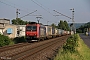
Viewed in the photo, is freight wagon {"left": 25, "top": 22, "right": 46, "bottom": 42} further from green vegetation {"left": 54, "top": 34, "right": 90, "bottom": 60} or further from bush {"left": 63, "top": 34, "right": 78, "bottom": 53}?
green vegetation {"left": 54, "top": 34, "right": 90, "bottom": 60}

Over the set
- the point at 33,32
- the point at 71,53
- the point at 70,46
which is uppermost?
the point at 33,32

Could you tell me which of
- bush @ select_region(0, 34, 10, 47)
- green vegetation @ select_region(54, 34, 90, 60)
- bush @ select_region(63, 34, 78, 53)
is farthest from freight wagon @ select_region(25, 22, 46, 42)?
green vegetation @ select_region(54, 34, 90, 60)

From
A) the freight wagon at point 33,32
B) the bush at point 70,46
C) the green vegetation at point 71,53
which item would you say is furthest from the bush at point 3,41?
the green vegetation at point 71,53

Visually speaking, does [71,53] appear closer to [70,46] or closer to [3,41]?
[70,46]

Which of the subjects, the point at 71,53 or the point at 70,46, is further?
the point at 70,46

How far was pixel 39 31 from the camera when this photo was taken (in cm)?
3397

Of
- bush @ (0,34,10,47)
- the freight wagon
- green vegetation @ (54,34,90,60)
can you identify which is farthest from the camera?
the freight wagon

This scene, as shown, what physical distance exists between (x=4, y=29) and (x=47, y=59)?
31.6m

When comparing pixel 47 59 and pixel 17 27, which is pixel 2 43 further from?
pixel 17 27

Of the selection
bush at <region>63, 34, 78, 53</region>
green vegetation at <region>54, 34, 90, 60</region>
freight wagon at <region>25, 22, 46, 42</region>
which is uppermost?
freight wagon at <region>25, 22, 46, 42</region>

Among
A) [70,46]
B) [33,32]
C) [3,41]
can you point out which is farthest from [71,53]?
[33,32]

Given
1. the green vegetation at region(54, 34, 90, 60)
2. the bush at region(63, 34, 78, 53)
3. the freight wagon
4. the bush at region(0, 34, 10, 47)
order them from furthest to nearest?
the freight wagon, the bush at region(0, 34, 10, 47), the bush at region(63, 34, 78, 53), the green vegetation at region(54, 34, 90, 60)

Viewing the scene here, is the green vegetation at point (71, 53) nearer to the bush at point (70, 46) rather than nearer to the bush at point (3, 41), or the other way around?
the bush at point (70, 46)

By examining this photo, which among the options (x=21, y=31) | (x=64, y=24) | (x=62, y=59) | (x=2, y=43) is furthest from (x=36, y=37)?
(x=64, y=24)
